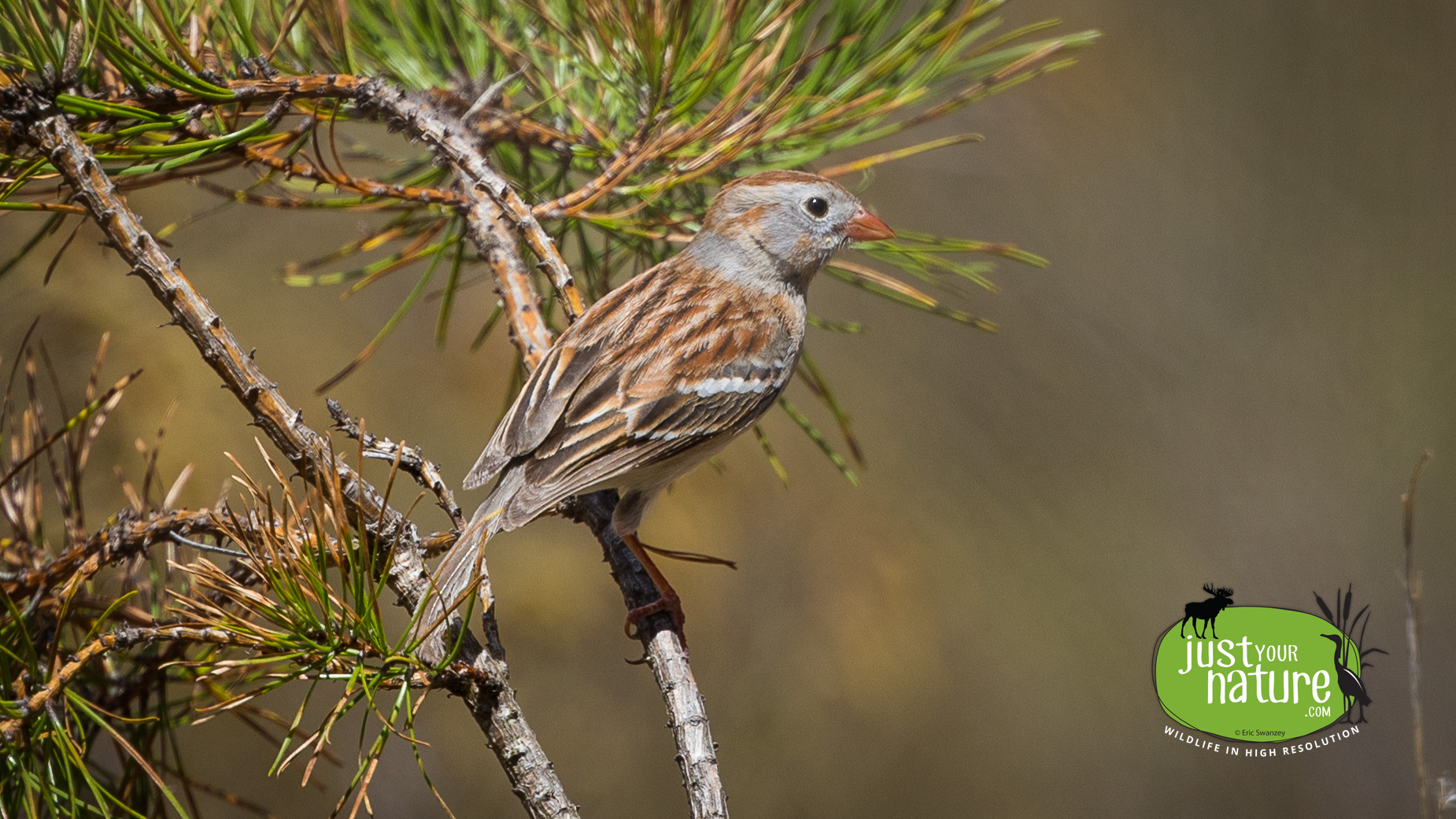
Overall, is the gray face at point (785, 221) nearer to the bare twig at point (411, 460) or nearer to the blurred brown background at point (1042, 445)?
the bare twig at point (411, 460)

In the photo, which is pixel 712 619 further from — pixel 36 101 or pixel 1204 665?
pixel 36 101

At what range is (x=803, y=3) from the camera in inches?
75.6

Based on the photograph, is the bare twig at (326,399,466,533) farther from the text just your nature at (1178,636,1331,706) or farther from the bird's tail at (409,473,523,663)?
the text just your nature at (1178,636,1331,706)

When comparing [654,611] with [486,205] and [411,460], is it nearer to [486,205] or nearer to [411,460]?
[411,460]

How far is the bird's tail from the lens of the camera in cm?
121

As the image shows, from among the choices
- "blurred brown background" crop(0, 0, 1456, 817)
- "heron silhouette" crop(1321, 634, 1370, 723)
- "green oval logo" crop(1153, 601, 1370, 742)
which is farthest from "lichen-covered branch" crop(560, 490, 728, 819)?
"heron silhouette" crop(1321, 634, 1370, 723)

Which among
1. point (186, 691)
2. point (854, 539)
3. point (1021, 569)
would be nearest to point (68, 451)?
point (186, 691)

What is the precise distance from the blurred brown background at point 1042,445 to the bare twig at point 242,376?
6.91 ft

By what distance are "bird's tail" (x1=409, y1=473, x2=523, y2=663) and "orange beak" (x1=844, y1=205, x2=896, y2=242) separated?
110 cm

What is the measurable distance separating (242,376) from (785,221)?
1472 millimetres

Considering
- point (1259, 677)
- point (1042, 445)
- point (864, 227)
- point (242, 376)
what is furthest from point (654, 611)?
point (1042, 445)

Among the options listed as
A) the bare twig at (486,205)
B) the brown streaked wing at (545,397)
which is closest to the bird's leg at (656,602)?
the brown streaked wing at (545,397)

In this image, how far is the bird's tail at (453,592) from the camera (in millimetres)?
1210

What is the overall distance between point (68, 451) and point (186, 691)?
3.55 feet
